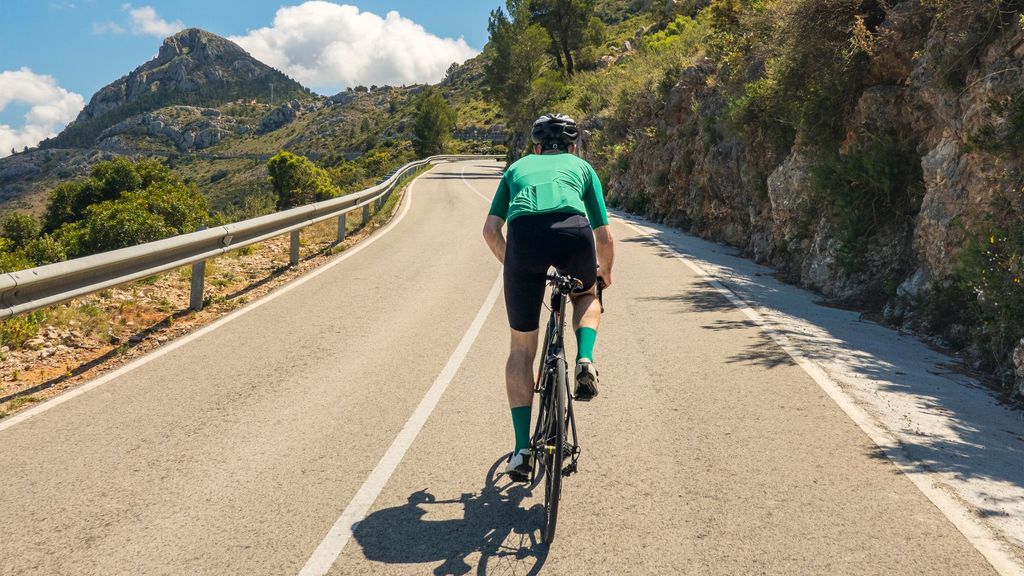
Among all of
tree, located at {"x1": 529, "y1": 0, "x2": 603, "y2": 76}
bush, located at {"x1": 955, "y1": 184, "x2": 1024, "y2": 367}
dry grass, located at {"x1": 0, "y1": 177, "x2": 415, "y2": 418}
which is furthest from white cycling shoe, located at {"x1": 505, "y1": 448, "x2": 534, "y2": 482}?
tree, located at {"x1": 529, "y1": 0, "x2": 603, "y2": 76}

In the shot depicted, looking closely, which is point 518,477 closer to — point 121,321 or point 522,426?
point 522,426

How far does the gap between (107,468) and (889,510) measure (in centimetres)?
456

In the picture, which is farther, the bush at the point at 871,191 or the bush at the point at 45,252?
the bush at the point at 45,252

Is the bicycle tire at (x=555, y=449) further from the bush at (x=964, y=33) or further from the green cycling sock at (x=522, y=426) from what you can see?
the bush at (x=964, y=33)

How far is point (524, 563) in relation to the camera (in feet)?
11.1

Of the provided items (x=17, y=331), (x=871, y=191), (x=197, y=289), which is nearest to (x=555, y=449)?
(x=17, y=331)

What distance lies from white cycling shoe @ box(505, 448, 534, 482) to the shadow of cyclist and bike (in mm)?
238

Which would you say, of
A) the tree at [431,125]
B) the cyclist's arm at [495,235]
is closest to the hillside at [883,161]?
the cyclist's arm at [495,235]

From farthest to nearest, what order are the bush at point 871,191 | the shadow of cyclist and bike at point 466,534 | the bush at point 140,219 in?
1. the bush at point 140,219
2. the bush at point 871,191
3. the shadow of cyclist and bike at point 466,534

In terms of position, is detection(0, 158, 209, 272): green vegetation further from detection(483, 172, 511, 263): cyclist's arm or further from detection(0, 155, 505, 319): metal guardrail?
detection(483, 172, 511, 263): cyclist's arm

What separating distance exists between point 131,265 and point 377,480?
5120 millimetres

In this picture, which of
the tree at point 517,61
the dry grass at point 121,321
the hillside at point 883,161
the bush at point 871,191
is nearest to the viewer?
the dry grass at point 121,321

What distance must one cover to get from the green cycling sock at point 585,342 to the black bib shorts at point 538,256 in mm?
241

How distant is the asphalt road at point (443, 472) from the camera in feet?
11.3
